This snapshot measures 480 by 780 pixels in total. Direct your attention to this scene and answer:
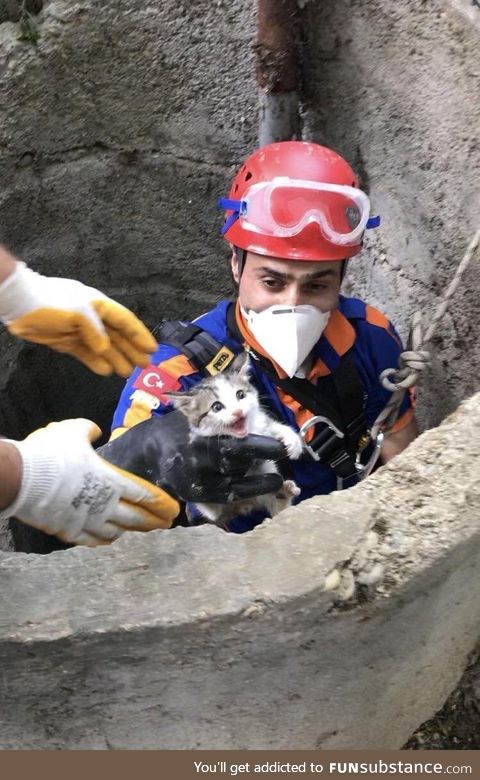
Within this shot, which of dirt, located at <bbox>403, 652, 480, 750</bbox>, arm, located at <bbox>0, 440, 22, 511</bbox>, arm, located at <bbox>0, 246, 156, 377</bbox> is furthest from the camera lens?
dirt, located at <bbox>403, 652, 480, 750</bbox>

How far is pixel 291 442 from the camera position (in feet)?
7.11

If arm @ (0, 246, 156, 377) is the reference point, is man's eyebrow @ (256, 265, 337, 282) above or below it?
below

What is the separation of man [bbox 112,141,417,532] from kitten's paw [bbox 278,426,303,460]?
0.11 m

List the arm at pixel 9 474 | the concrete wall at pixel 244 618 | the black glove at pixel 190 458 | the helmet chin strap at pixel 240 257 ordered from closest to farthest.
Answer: the concrete wall at pixel 244 618, the arm at pixel 9 474, the black glove at pixel 190 458, the helmet chin strap at pixel 240 257

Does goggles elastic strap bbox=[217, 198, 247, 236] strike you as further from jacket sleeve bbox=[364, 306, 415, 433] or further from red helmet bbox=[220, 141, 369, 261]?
jacket sleeve bbox=[364, 306, 415, 433]

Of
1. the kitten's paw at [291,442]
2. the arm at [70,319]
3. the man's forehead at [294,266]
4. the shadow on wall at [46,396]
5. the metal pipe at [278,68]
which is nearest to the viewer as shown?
the arm at [70,319]

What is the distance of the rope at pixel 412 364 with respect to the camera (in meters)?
2.18

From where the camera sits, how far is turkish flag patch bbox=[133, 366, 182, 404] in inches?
89.7

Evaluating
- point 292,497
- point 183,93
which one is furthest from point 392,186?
point 292,497

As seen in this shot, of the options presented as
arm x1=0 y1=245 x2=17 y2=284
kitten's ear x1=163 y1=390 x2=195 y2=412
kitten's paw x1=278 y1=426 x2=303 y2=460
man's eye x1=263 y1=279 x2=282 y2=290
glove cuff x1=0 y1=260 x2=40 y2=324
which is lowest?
kitten's paw x1=278 y1=426 x2=303 y2=460

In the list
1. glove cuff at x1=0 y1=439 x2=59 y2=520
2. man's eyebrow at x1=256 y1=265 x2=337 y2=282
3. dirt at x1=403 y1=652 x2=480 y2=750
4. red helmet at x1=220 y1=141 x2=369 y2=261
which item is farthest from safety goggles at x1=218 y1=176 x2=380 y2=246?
dirt at x1=403 y1=652 x2=480 y2=750

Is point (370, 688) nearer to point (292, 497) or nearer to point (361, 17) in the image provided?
point (292, 497)

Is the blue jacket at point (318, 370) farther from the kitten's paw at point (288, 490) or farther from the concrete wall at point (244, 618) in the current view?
the concrete wall at point (244, 618)

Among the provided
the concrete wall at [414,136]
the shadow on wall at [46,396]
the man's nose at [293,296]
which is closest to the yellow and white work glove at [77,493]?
the man's nose at [293,296]
